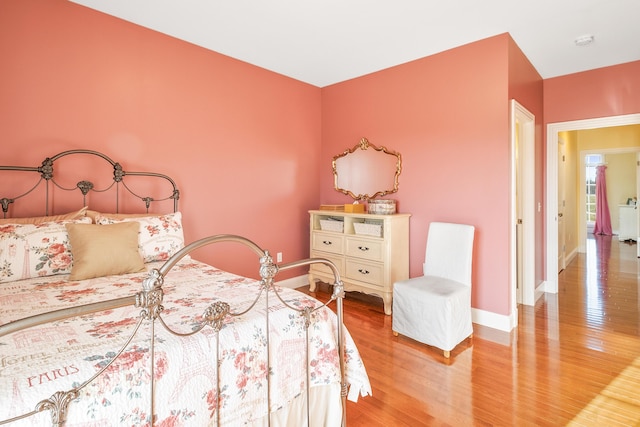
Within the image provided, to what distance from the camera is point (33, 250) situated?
1950 mm

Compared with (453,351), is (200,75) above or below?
above

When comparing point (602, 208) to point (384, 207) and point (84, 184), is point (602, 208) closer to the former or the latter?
point (384, 207)

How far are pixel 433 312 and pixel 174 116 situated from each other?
2.82 meters

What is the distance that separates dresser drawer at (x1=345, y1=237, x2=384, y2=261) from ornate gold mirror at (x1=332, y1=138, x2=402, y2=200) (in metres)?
0.70

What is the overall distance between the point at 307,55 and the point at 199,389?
3.27m

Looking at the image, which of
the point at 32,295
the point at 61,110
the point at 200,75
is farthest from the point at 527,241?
the point at 61,110

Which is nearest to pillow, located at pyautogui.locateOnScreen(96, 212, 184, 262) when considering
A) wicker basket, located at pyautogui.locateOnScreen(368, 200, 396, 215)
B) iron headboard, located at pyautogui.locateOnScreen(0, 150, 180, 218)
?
iron headboard, located at pyautogui.locateOnScreen(0, 150, 180, 218)

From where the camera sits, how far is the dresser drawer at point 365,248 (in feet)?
10.9

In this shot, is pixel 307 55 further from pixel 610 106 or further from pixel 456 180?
pixel 610 106

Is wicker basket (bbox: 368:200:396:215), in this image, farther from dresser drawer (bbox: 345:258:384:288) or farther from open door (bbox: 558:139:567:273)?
open door (bbox: 558:139:567:273)

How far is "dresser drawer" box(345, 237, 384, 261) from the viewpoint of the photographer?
10.9ft

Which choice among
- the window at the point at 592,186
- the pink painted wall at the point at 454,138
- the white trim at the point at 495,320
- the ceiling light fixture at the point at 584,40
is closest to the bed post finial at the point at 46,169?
the pink painted wall at the point at 454,138

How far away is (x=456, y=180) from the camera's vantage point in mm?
3219

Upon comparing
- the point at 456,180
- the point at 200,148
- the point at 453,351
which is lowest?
the point at 453,351
